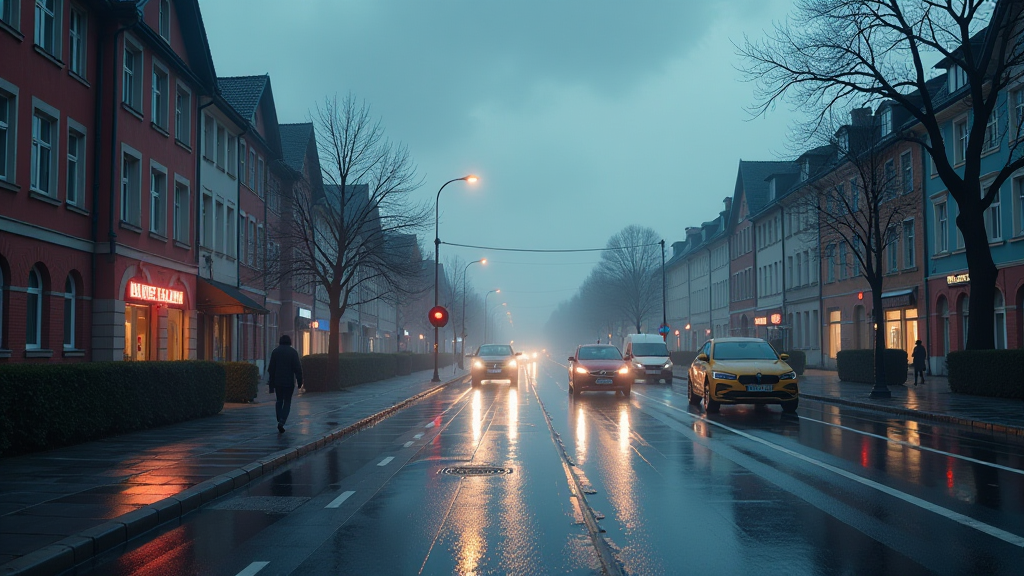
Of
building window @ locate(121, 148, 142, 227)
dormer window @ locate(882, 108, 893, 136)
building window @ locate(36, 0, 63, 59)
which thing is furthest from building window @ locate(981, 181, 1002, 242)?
building window @ locate(36, 0, 63, 59)

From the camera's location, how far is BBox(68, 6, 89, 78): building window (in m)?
21.8

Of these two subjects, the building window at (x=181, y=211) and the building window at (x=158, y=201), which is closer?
the building window at (x=158, y=201)

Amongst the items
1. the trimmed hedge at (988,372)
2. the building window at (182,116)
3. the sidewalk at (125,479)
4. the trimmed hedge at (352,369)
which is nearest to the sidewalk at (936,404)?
the trimmed hedge at (988,372)

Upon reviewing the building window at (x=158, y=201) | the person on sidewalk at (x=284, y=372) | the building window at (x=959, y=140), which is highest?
the building window at (x=959, y=140)

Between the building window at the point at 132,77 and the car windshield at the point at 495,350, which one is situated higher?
the building window at the point at 132,77

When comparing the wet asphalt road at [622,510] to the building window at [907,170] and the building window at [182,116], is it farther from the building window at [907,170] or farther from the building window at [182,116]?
the building window at [907,170]

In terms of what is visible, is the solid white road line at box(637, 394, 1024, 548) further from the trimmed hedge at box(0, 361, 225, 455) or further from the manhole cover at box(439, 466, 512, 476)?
the trimmed hedge at box(0, 361, 225, 455)

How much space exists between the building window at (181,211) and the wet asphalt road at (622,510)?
1557cm

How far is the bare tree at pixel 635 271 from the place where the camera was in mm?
93250

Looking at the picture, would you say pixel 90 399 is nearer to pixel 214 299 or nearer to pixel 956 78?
pixel 214 299

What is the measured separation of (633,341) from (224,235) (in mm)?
18166

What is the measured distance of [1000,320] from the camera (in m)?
34.3

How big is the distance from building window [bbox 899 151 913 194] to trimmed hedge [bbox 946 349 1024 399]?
1586cm

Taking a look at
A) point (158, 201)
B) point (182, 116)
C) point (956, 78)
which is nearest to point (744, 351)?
point (158, 201)
